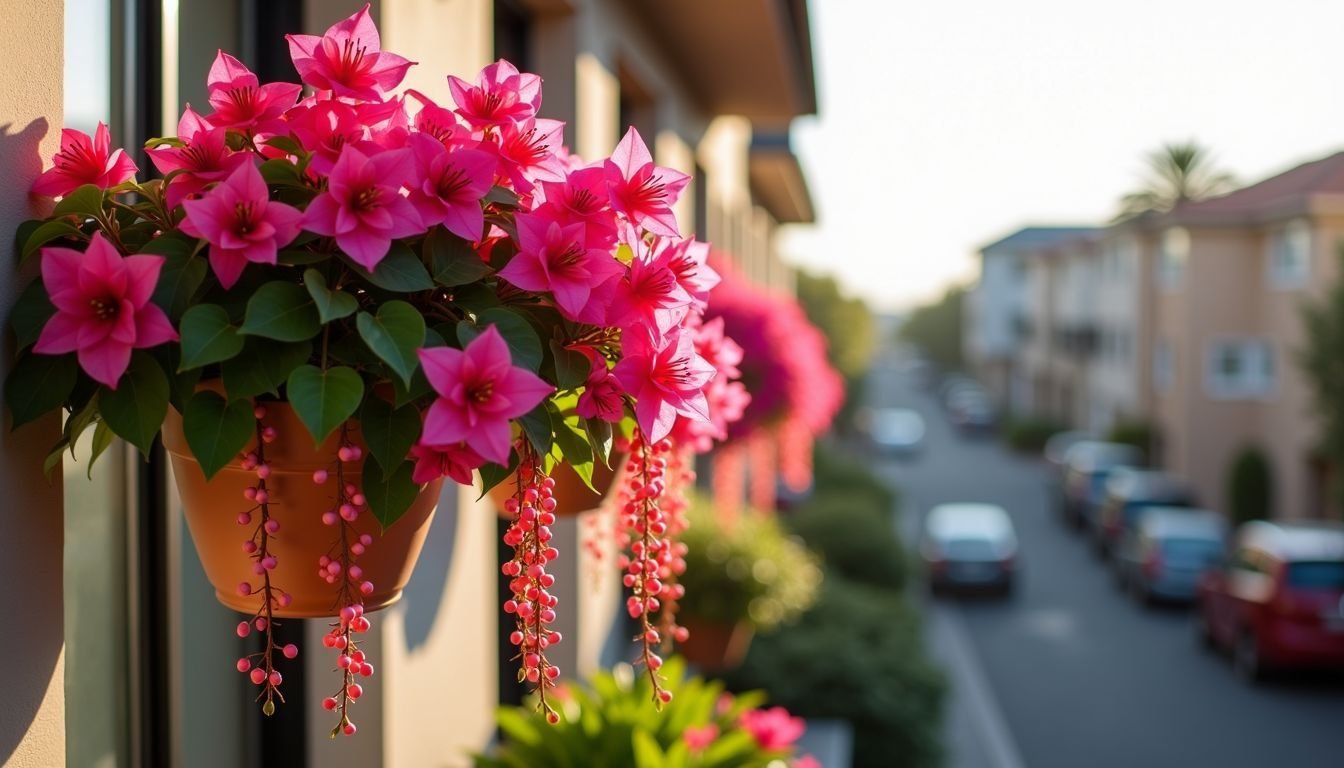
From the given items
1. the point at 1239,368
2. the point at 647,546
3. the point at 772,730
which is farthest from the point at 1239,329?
the point at 647,546

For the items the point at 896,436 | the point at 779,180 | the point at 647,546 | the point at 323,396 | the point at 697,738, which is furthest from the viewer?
the point at 896,436

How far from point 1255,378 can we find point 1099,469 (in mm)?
4637

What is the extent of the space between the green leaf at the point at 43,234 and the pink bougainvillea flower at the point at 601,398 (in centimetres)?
74

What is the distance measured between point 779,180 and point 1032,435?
3523 centimetres

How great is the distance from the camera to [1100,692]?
19.3 metres

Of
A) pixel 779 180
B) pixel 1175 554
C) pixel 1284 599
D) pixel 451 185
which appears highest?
pixel 779 180

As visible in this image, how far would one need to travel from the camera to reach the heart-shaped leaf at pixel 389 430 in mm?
1761

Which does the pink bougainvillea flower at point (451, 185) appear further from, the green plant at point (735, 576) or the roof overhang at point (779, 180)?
the roof overhang at point (779, 180)

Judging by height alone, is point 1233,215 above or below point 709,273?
above

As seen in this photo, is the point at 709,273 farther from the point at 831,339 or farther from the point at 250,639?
the point at 831,339

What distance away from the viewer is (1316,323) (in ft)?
80.6

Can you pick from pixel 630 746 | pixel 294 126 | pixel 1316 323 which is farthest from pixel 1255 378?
pixel 294 126

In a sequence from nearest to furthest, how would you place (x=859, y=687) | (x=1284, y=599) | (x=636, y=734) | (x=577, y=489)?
(x=577, y=489), (x=636, y=734), (x=859, y=687), (x=1284, y=599)

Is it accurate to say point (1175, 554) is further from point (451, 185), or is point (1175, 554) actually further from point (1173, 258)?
point (451, 185)
